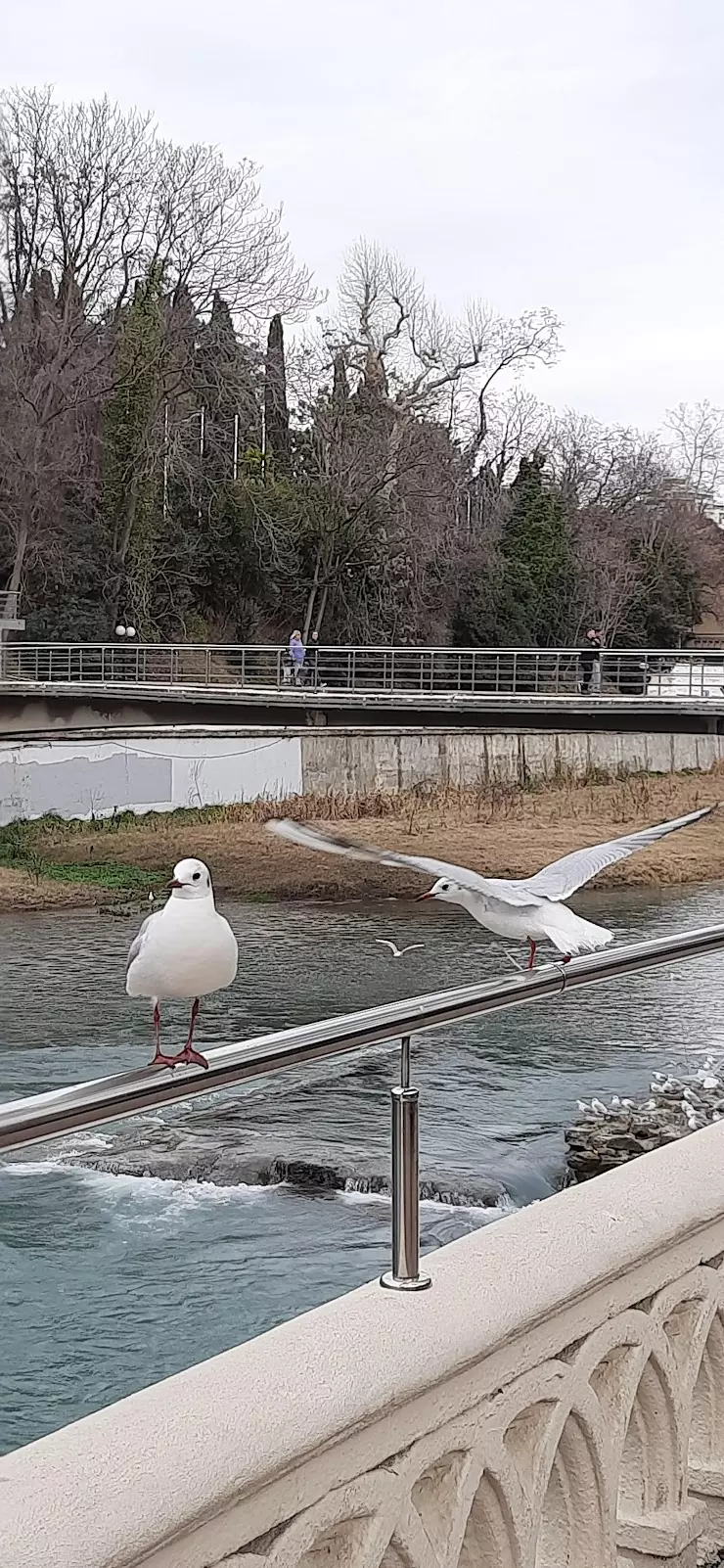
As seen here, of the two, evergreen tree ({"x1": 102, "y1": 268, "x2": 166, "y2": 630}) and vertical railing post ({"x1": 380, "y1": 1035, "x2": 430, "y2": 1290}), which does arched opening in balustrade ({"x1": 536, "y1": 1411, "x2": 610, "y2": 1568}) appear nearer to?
vertical railing post ({"x1": 380, "y1": 1035, "x2": 430, "y2": 1290})

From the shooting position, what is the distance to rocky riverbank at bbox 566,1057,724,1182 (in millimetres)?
8602

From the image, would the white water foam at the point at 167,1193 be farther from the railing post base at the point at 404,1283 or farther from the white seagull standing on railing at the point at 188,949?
the railing post base at the point at 404,1283

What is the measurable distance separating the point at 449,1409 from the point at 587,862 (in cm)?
192

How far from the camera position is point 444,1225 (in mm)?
7766

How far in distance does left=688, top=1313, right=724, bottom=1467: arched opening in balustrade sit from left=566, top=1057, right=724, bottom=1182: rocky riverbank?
6.44m

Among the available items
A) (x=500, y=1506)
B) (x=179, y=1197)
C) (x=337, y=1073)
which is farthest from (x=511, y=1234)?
(x=337, y=1073)

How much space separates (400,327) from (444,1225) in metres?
27.0

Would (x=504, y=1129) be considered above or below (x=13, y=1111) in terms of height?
below

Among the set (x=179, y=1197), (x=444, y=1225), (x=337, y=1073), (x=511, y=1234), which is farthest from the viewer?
(x=337, y=1073)

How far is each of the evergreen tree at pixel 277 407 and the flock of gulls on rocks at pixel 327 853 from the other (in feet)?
93.8

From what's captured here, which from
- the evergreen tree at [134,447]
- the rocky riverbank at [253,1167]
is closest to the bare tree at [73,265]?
the evergreen tree at [134,447]

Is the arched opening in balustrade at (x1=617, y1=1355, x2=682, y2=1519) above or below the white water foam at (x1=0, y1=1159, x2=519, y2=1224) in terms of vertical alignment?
above

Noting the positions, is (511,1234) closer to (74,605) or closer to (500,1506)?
(500,1506)

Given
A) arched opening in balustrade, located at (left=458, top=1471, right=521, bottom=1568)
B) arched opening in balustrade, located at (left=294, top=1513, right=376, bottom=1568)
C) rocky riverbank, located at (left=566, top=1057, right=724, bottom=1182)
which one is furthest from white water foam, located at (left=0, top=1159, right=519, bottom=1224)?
arched opening in balustrade, located at (left=294, top=1513, right=376, bottom=1568)
